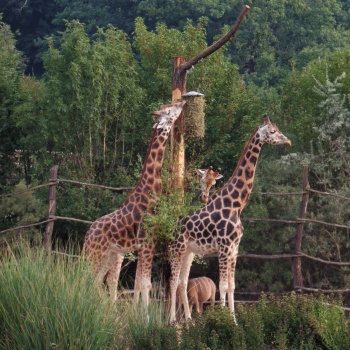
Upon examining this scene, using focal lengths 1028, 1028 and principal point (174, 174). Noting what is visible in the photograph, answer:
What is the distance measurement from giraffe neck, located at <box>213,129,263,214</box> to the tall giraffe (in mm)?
715

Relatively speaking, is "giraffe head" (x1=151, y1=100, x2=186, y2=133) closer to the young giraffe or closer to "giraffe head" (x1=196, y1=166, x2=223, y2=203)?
"giraffe head" (x1=196, y1=166, x2=223, y2=203)

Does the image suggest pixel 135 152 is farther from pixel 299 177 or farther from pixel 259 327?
pixel 259 327

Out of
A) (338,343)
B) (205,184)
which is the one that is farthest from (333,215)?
(338,343)

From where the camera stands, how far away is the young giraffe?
10.1 meters

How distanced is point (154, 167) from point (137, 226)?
0.61 meters

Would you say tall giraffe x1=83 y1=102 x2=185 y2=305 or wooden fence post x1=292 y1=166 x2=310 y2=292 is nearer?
tall giraffe x1=83 y1=102 x2=185 y2=305

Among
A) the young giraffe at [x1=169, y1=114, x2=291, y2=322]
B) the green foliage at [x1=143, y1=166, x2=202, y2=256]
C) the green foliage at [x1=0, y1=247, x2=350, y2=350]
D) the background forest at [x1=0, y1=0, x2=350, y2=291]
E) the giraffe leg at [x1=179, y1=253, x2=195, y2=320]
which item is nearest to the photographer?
the green foliage at [x1=0, y1=247, x2=350, y2=350]

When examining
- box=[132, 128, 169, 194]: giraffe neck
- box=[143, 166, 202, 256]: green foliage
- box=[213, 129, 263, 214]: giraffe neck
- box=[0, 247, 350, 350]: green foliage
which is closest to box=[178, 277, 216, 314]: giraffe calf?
box=[143, 166, 202, 256]: green foliage

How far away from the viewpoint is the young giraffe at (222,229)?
33.0 ft

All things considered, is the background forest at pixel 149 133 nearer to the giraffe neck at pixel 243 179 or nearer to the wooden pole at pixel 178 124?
the wooden pole at pixel 178 124

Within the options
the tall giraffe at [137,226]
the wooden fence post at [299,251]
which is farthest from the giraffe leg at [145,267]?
the wooden fence post at [299,251]

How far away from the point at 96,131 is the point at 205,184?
15.2 ft

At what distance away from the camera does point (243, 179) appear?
34.0 ft

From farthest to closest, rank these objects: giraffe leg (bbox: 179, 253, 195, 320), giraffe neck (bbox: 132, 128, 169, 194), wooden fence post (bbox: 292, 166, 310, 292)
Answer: wooden fence post (bbox: 292, 166, 310, 292), giraffe leg (bbox: 179, 253, 195, 320), giraffe neck (bbox: 132, 128, 169, 194)
